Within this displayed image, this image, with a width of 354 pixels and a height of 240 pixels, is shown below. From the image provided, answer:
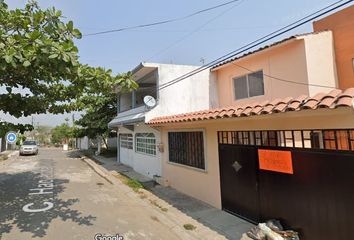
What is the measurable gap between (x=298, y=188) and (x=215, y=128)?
3.14 m

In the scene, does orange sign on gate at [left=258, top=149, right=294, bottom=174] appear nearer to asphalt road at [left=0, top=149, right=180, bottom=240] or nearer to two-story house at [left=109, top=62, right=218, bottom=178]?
asphalt road at [left=0, top=149, right=180, bottom=240]

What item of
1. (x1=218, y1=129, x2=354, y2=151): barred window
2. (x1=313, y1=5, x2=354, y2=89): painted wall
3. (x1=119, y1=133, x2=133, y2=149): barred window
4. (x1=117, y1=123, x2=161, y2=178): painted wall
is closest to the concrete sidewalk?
(x1=117, y1=123, x2=161, y2=178): painted wall

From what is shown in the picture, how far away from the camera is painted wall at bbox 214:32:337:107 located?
8508mm

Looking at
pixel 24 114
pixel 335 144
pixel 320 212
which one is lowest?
pixel 320 212

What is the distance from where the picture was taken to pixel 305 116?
16.5ft

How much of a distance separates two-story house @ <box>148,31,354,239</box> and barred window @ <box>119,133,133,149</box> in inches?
242

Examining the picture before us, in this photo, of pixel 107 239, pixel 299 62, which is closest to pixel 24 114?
pixel 107 239

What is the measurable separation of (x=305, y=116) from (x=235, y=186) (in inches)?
110

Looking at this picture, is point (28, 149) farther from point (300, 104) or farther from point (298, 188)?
point (300, 104)

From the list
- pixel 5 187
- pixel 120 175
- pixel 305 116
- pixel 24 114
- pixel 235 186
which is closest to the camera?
pixel 305 116

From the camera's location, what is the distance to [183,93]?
41.3ft

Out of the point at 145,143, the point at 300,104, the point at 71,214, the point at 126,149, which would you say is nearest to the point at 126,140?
the point at 126,149

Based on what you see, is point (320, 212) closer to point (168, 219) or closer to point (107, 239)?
point (168, 219)

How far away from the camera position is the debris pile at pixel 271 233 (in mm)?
5016
